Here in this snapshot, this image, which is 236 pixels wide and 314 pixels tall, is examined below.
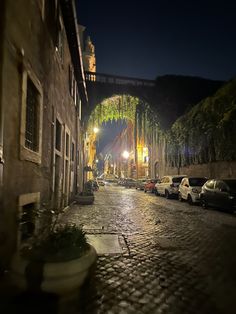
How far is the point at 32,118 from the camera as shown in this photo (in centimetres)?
683

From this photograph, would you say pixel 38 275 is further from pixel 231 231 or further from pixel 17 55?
pixel 231 231

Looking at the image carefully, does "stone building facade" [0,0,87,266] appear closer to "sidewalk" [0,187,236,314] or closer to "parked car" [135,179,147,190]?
"sidewalk" [0,187,236,314]

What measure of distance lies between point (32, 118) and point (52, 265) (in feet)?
13.4

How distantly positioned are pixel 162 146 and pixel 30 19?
30.8 meters

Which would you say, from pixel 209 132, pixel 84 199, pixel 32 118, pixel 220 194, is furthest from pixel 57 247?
pixel 209 132

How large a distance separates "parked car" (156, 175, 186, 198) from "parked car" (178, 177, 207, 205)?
81.9 inches

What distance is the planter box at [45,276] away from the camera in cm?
378

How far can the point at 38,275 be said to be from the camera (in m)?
3.78

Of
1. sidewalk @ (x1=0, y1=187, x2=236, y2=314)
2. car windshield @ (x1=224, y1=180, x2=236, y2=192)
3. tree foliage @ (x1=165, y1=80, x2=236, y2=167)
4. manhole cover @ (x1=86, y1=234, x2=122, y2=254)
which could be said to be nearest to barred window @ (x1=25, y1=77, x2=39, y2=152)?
manhole cover @ (x1=86, y1=234, x2=122, y2=254)

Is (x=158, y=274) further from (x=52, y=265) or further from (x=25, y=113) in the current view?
(x=25, y=113)

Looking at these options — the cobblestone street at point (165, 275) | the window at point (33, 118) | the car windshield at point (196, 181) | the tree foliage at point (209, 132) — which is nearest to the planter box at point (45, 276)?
the cobblestone street at point (165, 275)

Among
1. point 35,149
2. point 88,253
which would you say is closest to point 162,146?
point 35,149

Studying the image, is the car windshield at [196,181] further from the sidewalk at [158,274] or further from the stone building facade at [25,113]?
the stone building facade at [25,113]

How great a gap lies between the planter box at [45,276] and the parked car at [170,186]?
61.2ft
